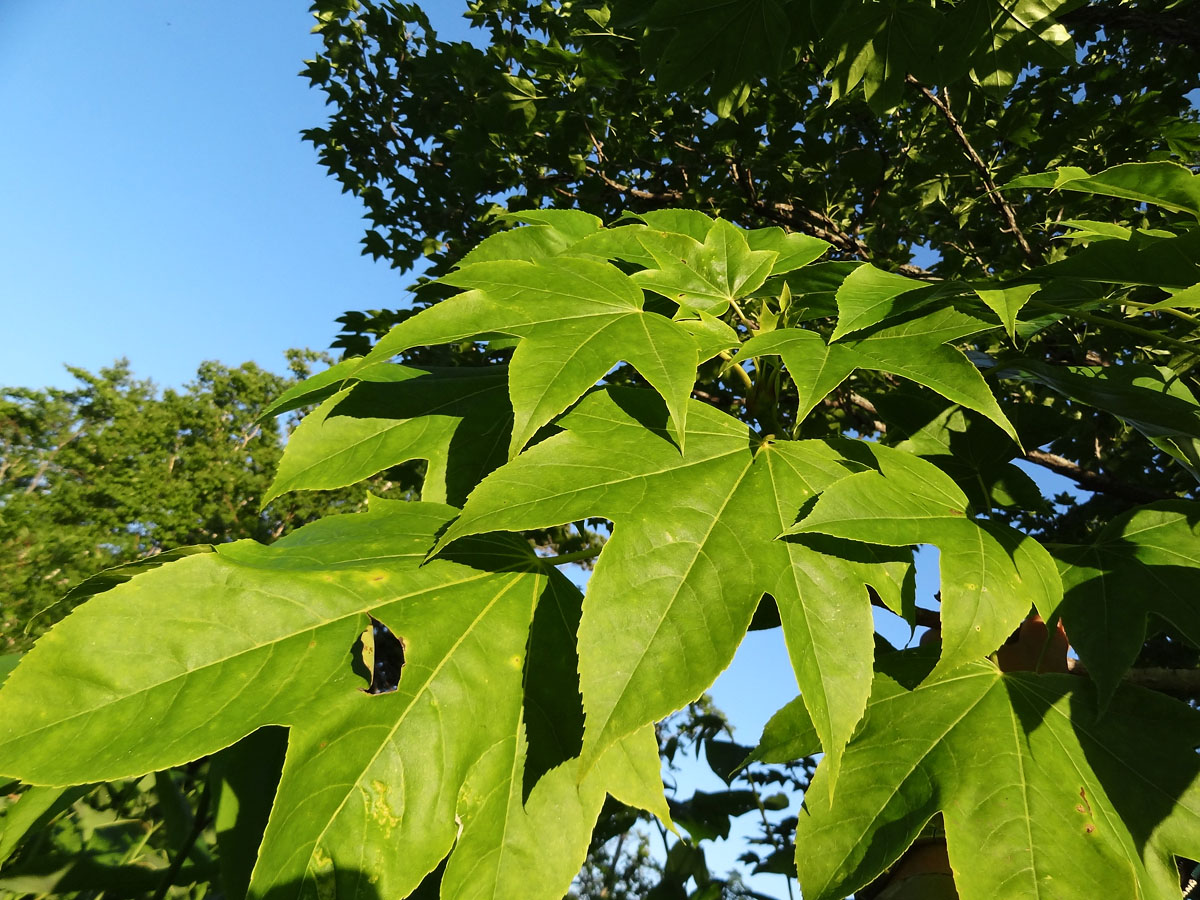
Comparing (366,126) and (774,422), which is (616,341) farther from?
(366,126)

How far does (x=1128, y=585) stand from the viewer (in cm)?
83

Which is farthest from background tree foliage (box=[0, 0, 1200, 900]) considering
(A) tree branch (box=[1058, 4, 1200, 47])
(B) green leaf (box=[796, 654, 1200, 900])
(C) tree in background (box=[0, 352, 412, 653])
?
(C) tree in background (box=[0, 352, 412, 653])

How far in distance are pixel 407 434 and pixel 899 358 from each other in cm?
73

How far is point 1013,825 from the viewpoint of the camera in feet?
2.45

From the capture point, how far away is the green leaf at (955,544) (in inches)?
28.2

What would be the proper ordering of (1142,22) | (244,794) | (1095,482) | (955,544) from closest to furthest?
(955,544)
(244,794)
(1142,22)
(1095,482)

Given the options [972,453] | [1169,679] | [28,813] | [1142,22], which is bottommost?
[1169,679]

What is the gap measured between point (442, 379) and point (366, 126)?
15.5ft

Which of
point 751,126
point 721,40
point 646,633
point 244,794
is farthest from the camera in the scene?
point 751,126

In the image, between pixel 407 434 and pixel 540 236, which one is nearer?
pixel 407 434

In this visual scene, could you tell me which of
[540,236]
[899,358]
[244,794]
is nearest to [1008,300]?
[899,358]

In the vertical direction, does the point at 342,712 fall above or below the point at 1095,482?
above

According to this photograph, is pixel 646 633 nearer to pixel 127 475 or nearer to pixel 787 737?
pixel 787 737

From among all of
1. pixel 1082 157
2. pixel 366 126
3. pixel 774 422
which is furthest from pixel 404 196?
pixel 774 422
